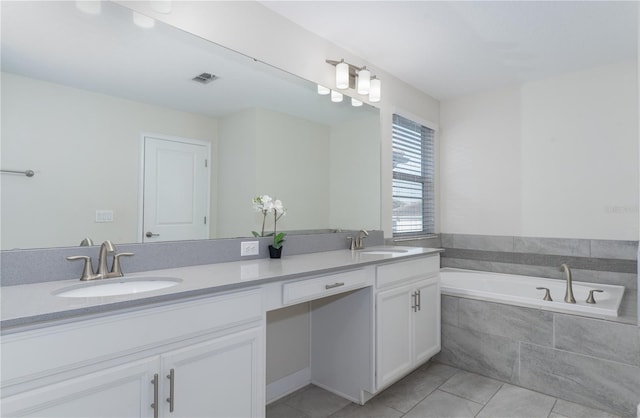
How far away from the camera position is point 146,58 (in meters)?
1.64

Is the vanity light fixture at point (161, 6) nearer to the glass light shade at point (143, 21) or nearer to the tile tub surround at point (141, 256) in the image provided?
the glass light shade at point (143, 21)

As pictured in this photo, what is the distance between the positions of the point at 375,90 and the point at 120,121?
1855mm

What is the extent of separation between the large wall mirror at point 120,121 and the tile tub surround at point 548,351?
1480 mm

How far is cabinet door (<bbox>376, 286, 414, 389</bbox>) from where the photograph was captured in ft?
6.84

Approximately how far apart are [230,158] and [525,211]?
9.10 feet

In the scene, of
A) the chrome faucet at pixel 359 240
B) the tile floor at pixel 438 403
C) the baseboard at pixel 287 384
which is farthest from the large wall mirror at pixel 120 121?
the tile floor at pixel 438 403

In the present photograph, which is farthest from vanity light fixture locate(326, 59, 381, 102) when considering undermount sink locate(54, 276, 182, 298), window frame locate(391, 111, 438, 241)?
undermount sink locate(54, 276, 182, 298)

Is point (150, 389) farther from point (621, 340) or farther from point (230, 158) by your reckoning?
point (621, 340)

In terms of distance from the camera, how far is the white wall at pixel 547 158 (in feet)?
9.28

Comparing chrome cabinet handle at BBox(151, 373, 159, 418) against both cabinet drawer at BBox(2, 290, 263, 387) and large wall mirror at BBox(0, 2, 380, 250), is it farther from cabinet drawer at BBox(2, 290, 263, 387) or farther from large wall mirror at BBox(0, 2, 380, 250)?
large wall mirror at BBox(0, 2, 380, 250)

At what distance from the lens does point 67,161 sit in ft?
4.61

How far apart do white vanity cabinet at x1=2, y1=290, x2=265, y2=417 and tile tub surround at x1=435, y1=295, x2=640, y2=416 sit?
5.93ft

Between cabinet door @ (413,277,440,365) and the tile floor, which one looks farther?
cabinet door @ (413,277,440,365)

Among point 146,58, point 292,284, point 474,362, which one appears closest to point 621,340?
point 474,362
